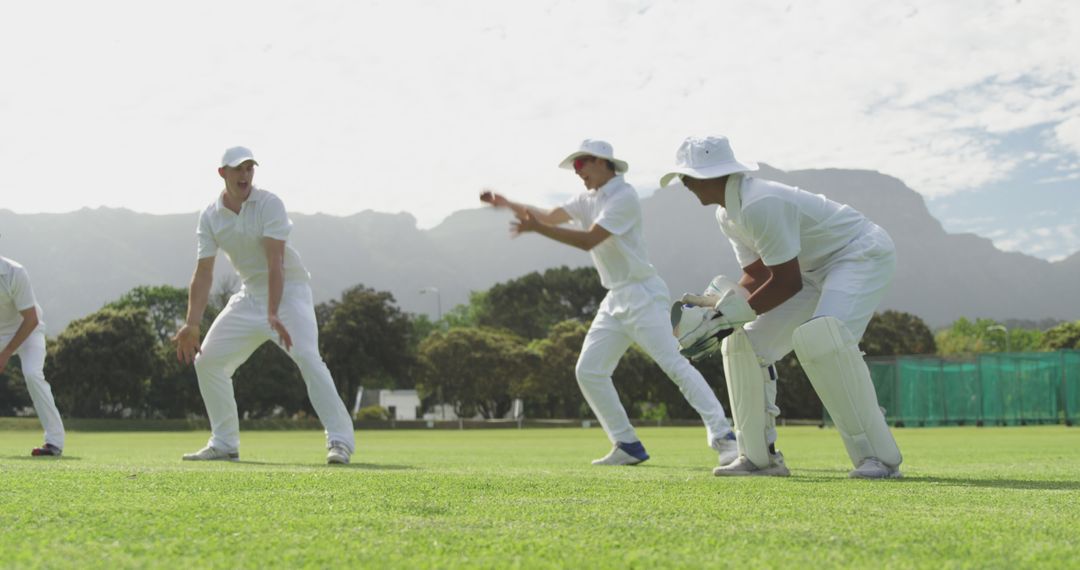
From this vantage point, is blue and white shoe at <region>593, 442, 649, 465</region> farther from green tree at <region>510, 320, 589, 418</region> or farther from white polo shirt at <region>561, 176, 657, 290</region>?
green tree at <region>510, 320, 589, 418</region>

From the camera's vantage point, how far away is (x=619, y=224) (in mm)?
7863

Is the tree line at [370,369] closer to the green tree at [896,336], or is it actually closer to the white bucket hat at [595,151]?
the green tree at [896,336]

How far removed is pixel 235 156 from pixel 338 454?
2417 millimetres

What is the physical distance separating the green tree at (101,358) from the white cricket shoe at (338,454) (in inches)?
2181

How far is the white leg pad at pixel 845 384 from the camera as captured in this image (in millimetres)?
5348

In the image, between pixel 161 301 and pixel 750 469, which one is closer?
pixel 750 469

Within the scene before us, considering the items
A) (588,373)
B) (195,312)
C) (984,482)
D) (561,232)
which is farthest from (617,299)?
(984,482)

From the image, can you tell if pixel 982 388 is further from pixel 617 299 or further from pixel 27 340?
pixel 27 340

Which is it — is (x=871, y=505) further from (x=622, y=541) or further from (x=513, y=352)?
(x=513, y=352)

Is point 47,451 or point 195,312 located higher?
point 195,312

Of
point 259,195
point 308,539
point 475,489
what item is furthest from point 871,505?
point 259,195

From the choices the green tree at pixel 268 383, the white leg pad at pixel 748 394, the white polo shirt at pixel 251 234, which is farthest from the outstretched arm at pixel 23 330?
the green tree at pixel 268 383

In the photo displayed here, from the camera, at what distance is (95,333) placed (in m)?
58.3

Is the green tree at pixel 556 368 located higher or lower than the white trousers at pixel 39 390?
higher
